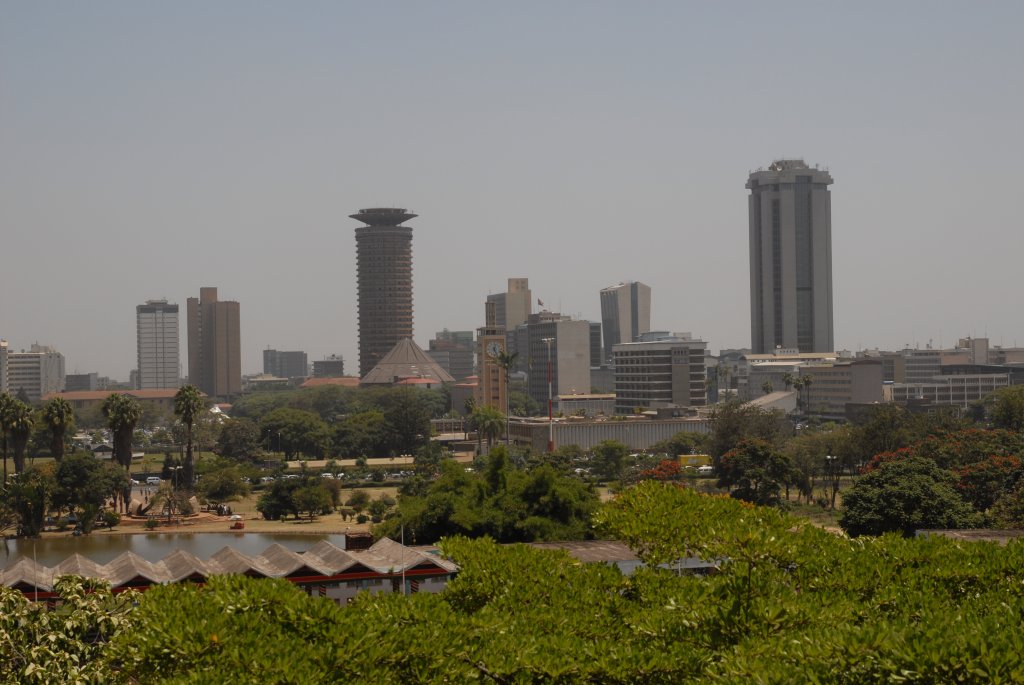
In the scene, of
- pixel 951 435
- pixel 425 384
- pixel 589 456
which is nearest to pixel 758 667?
pixel 951 435

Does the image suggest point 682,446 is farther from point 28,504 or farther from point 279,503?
point 28,504

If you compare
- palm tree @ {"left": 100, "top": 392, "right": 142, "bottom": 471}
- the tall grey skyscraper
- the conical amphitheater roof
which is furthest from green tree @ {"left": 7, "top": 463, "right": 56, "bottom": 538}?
the tall grey skyscraper

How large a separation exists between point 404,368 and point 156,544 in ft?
429

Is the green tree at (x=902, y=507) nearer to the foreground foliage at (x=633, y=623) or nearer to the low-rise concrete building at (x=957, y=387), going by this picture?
the foreground foliage at (x=633, y=623)

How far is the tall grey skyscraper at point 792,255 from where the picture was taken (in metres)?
185

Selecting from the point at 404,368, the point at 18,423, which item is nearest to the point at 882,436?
the point at 18,423

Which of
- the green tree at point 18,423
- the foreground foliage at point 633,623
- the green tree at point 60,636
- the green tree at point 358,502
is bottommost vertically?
the green tree at point 358,502

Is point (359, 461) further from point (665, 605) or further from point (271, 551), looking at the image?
point (665, 605)

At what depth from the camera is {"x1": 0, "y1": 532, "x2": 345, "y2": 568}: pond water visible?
56.4 meters

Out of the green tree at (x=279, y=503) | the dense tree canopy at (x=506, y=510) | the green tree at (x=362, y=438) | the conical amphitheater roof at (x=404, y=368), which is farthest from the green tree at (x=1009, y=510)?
the conical amphitheater roof at (x=404, y=368)

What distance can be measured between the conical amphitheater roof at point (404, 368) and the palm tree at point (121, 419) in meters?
109

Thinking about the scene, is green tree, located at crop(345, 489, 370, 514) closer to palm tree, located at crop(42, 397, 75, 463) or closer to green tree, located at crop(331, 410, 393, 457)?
palm tree, located at crop(42, 397, 75, 463)

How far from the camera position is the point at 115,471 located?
69.6 m

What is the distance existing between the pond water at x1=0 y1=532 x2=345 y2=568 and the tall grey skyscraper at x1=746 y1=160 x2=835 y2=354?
135 m
